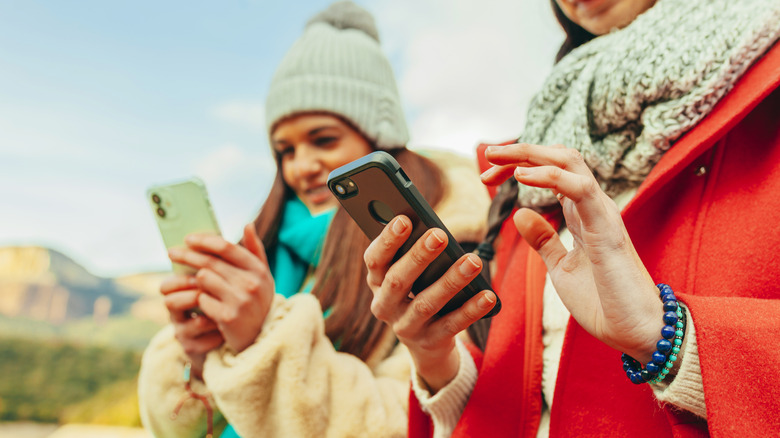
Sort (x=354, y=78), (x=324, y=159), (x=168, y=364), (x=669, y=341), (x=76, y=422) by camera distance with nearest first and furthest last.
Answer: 1. (x=669, y=341)
2. (x=168, y=364)
3. (x=324, y=159)
4. (x=354, y=78)
5. (x=76, y=422)

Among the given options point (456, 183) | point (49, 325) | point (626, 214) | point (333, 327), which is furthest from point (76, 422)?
point (626, 214)

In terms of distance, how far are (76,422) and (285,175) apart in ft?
11.3

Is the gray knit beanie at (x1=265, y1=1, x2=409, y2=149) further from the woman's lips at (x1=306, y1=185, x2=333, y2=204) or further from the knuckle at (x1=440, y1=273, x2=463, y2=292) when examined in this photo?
the knuckle at (x1=440, y1=273, x2=463, y2=292)

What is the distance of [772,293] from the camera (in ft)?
2.07

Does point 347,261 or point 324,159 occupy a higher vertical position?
point 324,159

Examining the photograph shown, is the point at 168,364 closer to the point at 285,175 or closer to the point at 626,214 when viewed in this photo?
the point at 285,175

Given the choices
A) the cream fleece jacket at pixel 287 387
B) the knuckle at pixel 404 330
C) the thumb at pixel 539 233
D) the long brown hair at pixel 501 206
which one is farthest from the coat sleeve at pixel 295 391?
the thumb at pixel 539 233

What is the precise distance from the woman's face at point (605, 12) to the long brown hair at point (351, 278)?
0.82 metres

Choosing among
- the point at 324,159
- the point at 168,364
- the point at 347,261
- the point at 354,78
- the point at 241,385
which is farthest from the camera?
the point at 354,78

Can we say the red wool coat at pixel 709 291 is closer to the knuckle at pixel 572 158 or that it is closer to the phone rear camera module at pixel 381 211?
the knuckle at pixel 572 158

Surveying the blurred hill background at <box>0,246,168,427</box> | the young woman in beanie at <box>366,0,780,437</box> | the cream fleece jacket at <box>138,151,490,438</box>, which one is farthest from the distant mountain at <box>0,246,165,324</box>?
the young woman in beanie at <box>366,0,780,437</box>

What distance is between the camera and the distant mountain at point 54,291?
466cm

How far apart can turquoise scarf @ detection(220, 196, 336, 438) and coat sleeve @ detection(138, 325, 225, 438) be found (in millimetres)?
464

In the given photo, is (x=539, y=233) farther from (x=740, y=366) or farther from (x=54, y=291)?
(x=54, y=291)
